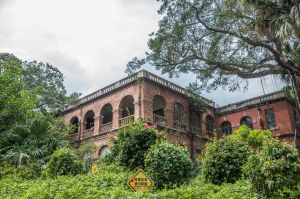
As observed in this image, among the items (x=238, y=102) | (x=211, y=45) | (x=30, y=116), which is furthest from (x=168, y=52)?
(x=238, y=102)

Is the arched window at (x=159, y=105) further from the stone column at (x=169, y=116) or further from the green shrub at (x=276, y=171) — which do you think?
the green shrub at (x=276, y=171)

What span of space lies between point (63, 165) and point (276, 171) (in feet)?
21.5

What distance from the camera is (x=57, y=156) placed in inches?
319

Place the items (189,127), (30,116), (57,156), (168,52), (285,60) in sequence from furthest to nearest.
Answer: (189,127) < (30,116) < (168,52) < (285,60) < (57,156)

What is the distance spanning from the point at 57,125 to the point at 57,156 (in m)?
11.5

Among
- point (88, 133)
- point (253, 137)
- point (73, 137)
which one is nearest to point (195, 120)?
point (253, 137)

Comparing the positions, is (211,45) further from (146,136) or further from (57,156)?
(57,156)

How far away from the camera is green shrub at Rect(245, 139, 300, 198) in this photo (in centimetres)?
405

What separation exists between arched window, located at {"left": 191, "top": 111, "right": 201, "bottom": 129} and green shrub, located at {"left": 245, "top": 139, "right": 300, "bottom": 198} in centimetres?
1463

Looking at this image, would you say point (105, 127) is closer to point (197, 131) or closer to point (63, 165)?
point (197, 131)

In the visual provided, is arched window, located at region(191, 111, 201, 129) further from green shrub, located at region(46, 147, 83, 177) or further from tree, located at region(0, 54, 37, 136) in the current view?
green shrub, located at region(46, 147, 83, 177)

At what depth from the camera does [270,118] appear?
18.6 meters

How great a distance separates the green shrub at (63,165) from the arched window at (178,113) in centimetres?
1034

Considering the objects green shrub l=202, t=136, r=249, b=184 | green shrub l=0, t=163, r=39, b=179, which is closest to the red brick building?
green shrub l=0, t=163, r=39, b=179
